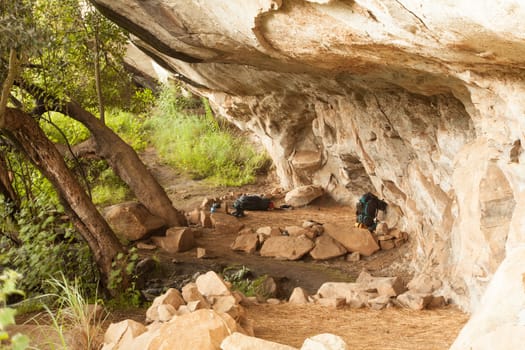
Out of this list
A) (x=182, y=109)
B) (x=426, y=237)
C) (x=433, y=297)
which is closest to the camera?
(x=433, y=297)

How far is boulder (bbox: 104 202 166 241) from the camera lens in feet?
30.7

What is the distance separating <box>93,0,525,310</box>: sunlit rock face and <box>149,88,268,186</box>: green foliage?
4.98 meters

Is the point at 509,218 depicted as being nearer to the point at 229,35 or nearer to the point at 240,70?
the point at 229,35

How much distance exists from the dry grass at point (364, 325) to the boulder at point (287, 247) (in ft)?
9.29

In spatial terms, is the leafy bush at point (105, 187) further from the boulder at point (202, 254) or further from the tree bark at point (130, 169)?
the boulder at point (202, 254)

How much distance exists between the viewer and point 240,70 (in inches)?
336

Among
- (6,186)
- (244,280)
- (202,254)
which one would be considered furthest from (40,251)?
(202,254)

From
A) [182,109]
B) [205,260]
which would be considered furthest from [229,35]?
[182,109]

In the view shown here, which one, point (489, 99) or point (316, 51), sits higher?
point (316, 51)

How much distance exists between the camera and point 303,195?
11.7 metres

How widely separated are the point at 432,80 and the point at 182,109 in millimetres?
12516

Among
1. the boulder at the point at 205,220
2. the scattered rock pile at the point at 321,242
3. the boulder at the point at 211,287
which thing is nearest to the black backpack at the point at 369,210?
the scattered rock pile at the point at 321,242

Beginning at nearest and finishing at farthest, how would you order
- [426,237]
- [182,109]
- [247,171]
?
1. [426,237]
2. [247,171]
3. [182,109]

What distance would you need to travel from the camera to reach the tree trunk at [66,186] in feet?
21.7
